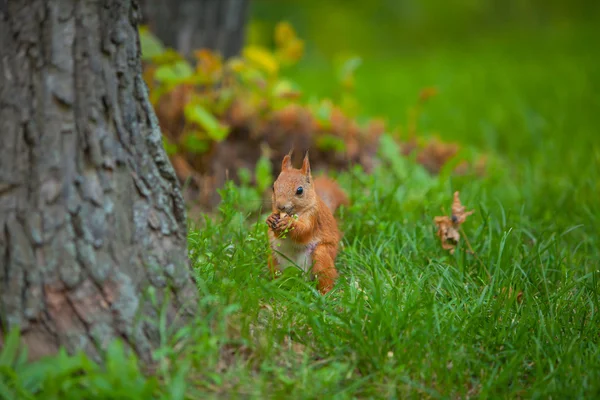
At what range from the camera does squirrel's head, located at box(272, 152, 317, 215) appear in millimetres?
2775

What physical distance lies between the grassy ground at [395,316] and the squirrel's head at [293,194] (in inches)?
6.6

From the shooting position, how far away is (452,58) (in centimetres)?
1000

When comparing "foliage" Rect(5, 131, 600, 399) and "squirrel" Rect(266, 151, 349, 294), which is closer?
"foliage" Rect(5, 131, 600, 399)

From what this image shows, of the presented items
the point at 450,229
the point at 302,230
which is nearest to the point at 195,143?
the point at 302,230

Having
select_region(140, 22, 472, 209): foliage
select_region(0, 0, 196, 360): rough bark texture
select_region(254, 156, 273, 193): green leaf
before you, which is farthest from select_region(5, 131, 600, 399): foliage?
select_region(140, 22, 472, 209): foliage

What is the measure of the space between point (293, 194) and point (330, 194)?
0.55m

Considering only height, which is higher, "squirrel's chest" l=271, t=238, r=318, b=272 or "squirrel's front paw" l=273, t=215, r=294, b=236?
"squirrel's front paw" l=273, t=215, r=294, b=236

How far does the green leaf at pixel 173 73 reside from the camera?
3.83 metres

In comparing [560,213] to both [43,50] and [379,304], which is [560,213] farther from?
[43,50]

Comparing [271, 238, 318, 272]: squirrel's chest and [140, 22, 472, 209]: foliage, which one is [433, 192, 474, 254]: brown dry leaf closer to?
[271, 238, 318, 272]: squirrel's chest

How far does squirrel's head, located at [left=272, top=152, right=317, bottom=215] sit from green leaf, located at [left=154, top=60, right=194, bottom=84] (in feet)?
4.34

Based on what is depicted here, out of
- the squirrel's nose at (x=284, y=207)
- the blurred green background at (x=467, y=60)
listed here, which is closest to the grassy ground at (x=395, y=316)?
the squirrel's nose at (x=284, y=207)

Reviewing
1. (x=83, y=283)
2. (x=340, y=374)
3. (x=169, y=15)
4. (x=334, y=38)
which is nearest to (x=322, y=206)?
(x=340, y=374)

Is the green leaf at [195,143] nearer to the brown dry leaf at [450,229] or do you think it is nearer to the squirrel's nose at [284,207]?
the squirrel's nose at [284,207]
